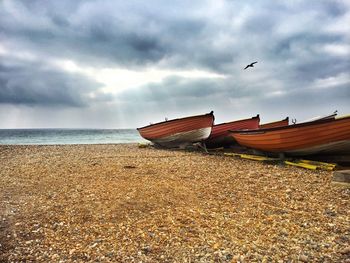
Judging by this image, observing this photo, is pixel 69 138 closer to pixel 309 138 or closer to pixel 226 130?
pixel 226 130

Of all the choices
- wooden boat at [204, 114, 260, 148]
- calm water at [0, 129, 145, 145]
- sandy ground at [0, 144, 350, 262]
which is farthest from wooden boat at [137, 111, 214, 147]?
calm water at [0, 129, 145, 145]

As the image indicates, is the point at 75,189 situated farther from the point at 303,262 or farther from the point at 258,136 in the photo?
the point at 258,136

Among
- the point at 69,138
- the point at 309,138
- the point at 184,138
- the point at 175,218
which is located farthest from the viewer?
the point at 69,138

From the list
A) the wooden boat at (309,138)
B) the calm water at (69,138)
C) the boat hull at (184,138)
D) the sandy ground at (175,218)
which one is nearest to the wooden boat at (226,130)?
the boat hull at (184,138)

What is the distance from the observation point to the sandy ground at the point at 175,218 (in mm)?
4344

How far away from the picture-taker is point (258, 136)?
1349 cm

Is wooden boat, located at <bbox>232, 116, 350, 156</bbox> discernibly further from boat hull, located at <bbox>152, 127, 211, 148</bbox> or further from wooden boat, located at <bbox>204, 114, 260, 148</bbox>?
wooden boat, located at <bbox>204, 114, 260, 148</bbox>

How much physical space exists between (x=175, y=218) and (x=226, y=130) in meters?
13.8

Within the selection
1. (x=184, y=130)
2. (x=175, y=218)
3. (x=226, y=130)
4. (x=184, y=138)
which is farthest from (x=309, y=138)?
(x=184, y=138)

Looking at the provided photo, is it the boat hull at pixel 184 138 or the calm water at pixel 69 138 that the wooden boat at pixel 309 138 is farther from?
the calm water at pixel 69 138

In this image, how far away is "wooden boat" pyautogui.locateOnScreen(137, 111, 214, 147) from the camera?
706 inches

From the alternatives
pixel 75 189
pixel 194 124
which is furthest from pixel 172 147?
pixel 75 189

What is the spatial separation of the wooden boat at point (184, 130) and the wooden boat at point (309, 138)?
4756 millimetres

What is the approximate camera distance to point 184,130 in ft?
60.6
